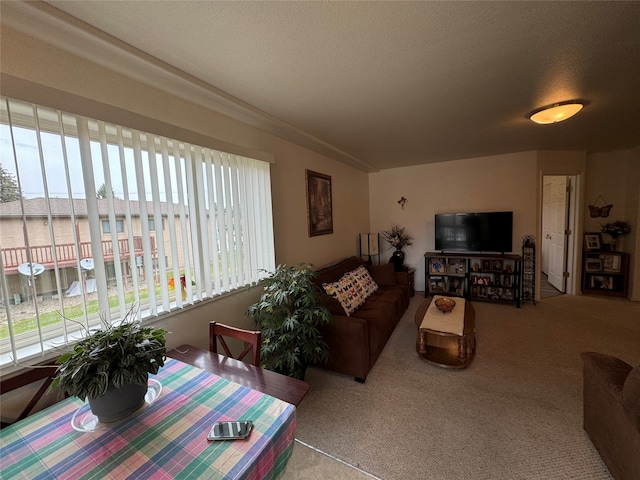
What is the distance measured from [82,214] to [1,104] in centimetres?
55

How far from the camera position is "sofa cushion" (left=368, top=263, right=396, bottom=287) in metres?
3.88

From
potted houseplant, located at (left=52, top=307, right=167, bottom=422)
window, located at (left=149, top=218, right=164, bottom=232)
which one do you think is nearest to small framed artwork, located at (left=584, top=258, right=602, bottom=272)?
potted houseplant, located at (left=52, top=307, right=167, bottom=422)

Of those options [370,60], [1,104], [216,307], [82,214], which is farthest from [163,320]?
[370,60]

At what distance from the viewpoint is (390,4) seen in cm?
112

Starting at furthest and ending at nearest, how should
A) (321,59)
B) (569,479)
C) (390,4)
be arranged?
1. (321,59)
2. (569,479)
3. (390,4)

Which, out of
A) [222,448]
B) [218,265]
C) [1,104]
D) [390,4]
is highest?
[390,4]

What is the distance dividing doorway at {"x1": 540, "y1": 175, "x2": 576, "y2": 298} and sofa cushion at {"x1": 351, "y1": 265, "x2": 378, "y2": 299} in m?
3.14

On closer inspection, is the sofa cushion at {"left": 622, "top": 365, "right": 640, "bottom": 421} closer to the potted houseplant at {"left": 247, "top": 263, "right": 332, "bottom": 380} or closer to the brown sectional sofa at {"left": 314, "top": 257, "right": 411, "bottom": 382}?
the brown sectional sofa at {"left": 314, "top": 257, "right": 411, "bottom": 382}

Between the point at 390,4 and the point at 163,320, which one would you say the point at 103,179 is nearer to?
the point at 163,320

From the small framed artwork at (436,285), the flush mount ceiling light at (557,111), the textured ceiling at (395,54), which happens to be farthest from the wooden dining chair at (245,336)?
the small framed artwork at (436,285)

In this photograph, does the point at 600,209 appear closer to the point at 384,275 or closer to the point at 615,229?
the point at 615,229

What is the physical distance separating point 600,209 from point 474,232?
6.98 feet

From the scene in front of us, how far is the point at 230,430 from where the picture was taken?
0.91 metres

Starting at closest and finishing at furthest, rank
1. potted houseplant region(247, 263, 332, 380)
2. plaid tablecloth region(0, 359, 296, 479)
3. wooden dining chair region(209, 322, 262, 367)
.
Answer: plaid tablecloth region(0, 359, 296, 479)
wooden dining chair region(209, 322, 262, 367)
potted houseplant region(247, 263, 332, 380)
